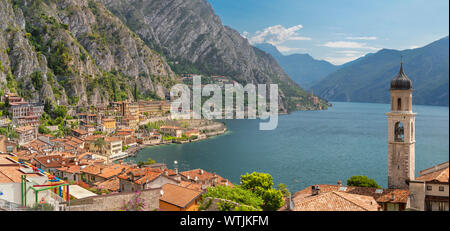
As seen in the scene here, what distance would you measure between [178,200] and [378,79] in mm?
99383

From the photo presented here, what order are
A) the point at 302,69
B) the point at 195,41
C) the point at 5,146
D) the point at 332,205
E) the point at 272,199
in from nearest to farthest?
the point at 332,205
the point at 272,199
the point at 5,146
the point at 195,41
the point at 302,69

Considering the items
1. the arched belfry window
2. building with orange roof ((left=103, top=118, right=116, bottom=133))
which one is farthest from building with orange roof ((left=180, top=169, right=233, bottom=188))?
building with orange roof ((left=103, top=118, right=116, bottom=133))

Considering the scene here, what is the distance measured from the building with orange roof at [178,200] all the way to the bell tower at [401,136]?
5309mm

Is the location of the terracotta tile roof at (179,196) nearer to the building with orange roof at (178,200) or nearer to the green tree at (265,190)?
the building with orange roof at (178,200)

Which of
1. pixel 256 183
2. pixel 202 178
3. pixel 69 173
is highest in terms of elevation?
→ pixel 256 183

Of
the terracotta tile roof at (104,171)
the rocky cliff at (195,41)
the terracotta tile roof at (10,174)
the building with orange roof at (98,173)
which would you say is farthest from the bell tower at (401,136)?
the rocky cliff at (195,41)

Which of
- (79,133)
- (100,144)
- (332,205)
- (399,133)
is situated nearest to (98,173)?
(399,133)

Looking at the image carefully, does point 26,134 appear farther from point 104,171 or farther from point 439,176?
point 439,176

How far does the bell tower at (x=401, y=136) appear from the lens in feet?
30.6

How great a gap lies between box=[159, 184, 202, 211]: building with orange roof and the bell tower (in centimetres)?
531

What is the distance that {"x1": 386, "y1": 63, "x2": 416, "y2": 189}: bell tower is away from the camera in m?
9.34

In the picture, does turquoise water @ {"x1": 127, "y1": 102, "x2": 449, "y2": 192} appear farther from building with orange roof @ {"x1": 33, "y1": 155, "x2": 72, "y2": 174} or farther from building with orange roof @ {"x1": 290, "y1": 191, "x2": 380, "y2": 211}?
building with orange roof @ {"x1": 290, "y1": 191, "x2": 380, "y2": 211}

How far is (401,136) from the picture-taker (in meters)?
9.63
